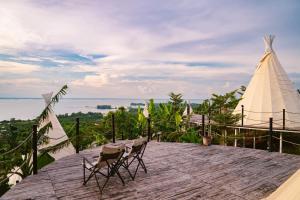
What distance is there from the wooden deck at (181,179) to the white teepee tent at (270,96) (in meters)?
8.25

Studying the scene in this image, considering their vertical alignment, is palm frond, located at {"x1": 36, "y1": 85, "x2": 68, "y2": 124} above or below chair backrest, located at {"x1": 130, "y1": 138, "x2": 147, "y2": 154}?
above

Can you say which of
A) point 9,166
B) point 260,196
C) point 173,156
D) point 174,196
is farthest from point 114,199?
point 9,166

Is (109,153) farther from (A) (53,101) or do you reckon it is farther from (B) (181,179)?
(A) (53,101)

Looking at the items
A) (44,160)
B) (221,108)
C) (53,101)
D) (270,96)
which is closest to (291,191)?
(53,101)

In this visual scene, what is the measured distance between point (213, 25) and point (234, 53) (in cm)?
547

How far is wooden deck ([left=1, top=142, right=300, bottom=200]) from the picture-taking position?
576 cm

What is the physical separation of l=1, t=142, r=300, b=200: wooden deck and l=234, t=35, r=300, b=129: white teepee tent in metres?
8.25

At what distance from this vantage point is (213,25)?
17031mm

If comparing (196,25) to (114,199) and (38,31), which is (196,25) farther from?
(114,199)

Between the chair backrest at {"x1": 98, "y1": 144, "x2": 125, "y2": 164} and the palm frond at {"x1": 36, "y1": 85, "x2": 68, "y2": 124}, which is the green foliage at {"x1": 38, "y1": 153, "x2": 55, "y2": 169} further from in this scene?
the chair backrest at {"x1": 98, "y1": 144, "x2": 125, "y2": 164}

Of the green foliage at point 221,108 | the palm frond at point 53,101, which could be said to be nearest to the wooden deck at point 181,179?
the palm frond at point 53,101

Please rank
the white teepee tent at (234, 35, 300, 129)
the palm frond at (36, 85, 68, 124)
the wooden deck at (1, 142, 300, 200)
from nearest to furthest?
the wooden deck at (1, 142, 300, 200) < the palm frond at (36, 85, 68, 124) < the white teepee tent at (234, 35, 300, 129)

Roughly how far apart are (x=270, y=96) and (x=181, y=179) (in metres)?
13.1

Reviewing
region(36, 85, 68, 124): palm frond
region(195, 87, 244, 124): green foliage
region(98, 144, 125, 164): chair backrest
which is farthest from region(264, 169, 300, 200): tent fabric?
region(195, 87, 244, 124): green foliage
